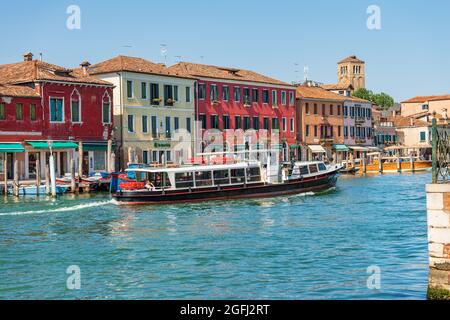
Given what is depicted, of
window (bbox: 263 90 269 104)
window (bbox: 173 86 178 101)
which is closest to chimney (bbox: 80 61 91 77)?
window (bbox: 173 86 178 101)

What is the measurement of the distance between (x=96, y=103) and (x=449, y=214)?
1439 inches

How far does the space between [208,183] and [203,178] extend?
314 millimetres

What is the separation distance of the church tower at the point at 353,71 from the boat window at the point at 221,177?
3833 inches

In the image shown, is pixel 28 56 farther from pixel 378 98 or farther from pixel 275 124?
pixel 378 98

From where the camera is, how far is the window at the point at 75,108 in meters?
45.2

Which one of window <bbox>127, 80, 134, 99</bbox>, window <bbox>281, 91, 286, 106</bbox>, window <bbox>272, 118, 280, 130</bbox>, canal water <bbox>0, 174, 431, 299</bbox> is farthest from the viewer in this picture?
window <bbox>281, 91, 286, 106</bbox>

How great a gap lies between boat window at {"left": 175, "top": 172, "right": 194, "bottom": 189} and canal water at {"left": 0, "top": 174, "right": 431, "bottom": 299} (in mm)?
2965

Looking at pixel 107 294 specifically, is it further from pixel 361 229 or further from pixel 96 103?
pixel 96 103

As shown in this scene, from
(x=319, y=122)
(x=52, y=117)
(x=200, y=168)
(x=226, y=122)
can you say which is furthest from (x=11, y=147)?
(x=319, y=122)

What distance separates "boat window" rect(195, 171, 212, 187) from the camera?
3541cm

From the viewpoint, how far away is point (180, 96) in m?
Answer: 53.5

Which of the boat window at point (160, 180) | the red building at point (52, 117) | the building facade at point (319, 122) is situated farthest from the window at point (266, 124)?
the boat window at point (160, 180)

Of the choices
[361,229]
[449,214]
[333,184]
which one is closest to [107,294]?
[449,214]

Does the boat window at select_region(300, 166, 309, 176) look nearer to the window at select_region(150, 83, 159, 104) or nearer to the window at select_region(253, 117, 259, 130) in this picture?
the window at select_region(150, 83, 159, 104)
